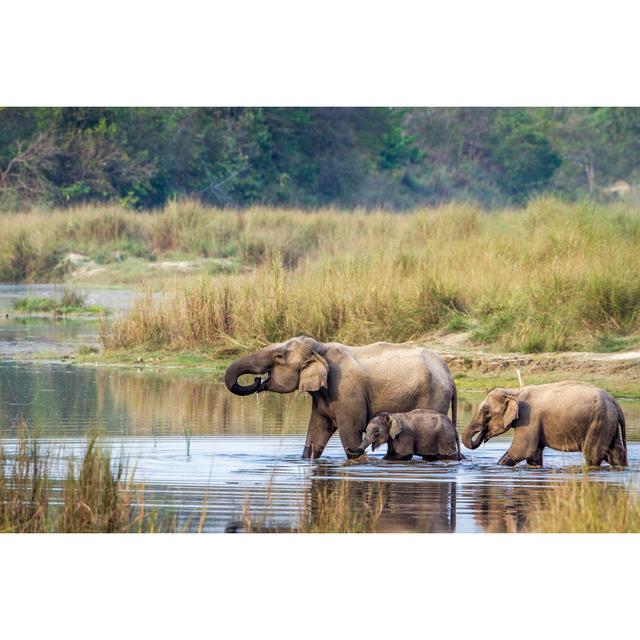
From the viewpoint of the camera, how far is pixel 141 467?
12555 millimetres

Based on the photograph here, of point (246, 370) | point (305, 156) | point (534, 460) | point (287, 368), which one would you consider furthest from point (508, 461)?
point (305, 156)

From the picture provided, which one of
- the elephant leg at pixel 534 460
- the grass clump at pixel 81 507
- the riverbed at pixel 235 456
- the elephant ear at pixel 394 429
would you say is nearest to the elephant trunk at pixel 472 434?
the riverbed at pixel 235 456

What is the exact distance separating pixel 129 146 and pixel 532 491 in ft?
85.5

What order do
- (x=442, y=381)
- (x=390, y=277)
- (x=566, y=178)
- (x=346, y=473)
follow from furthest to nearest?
(x=566, y=178)
(x=390, y=277)
(x=442, y=381)
(x=346, y=473)

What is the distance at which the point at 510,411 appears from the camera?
13.2 m

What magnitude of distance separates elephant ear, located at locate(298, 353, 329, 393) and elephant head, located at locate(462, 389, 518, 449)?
1.39 metres

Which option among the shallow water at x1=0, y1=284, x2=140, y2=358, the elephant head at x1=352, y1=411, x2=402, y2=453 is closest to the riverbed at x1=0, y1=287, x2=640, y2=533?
the elephant head at x1=352, y1=411, x2=402, y2=453

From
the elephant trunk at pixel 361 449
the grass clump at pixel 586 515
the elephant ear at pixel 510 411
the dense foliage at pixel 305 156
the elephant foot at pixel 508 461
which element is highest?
the dense foliage at pixel 305 156

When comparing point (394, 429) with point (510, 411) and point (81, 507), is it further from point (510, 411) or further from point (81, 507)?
point (81, 507)

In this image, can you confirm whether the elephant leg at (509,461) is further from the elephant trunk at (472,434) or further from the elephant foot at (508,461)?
the elephant trunk at (472,434)

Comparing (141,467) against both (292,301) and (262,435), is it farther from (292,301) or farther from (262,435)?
(292,301)

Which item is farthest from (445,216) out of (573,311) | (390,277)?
(573,311)

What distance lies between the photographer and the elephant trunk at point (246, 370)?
42.8 ft

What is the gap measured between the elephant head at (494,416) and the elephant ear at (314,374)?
1391 mm
